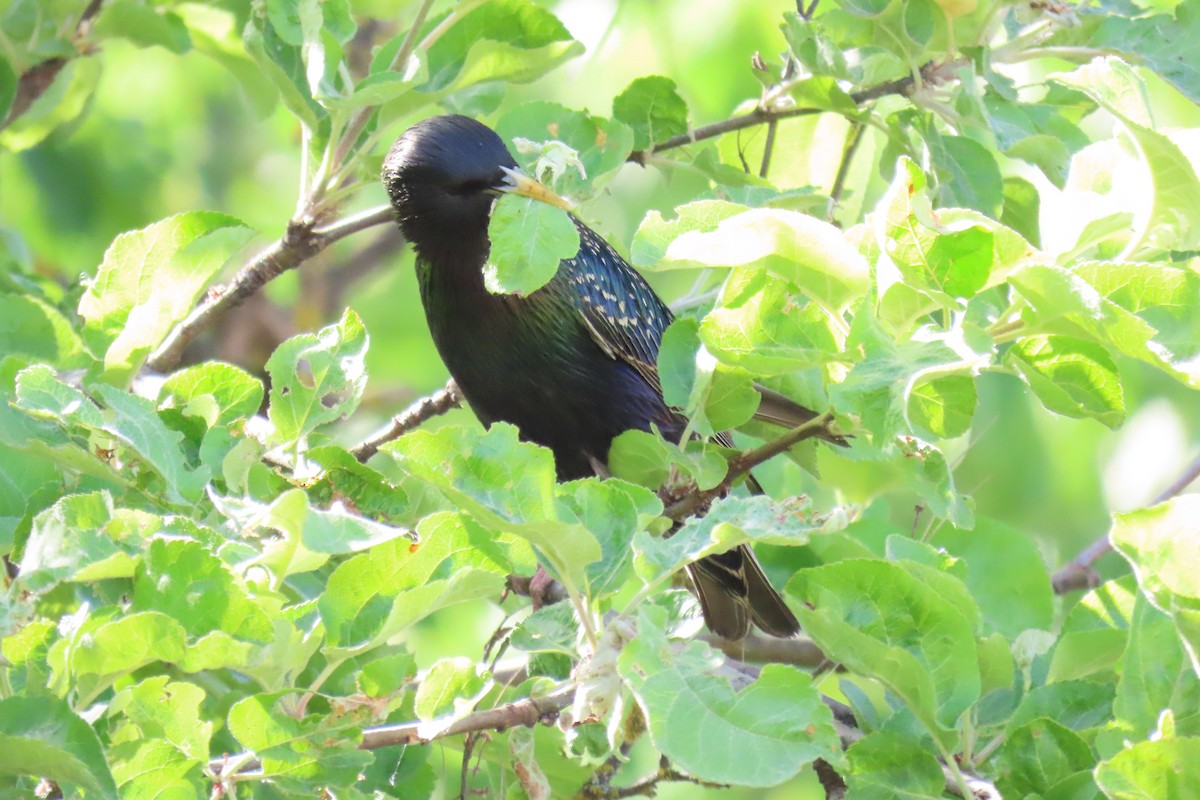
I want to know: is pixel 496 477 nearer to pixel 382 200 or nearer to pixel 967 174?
pixel 967 174

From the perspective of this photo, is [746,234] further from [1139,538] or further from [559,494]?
[1139,538]

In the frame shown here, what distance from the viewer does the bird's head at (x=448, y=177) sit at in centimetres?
334

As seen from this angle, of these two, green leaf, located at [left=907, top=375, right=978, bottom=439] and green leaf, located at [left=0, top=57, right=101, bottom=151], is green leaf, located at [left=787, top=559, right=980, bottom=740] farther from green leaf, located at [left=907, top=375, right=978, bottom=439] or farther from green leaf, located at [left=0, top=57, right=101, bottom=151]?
green leaf, located at [left=0, top=57, right=101, bottom=151]

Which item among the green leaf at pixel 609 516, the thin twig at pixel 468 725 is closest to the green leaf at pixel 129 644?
the thin twig at pixel 468 725

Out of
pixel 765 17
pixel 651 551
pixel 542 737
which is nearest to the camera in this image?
pixel 651 551

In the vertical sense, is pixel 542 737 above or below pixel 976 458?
above

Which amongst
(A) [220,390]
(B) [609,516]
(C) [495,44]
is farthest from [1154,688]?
(C) [495,44]

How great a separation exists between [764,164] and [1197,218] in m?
1.66

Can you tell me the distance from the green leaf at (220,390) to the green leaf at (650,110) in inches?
→ 48.2

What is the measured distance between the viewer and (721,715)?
5.39ft

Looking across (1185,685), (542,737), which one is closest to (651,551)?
(1185,685)

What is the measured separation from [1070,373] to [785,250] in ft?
1.44

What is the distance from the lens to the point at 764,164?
134 inches

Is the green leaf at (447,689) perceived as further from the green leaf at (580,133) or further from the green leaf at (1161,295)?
the green leaf at (580,133)
